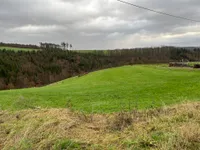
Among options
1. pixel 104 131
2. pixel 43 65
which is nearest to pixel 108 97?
pixel 104 131

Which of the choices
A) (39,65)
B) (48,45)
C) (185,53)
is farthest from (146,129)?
(185,53)

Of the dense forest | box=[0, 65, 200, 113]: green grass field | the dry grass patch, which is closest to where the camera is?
the dry grass patch

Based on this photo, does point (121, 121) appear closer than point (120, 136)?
No

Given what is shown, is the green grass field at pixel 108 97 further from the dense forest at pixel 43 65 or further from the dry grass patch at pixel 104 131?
the dense forest at pixel 43 65

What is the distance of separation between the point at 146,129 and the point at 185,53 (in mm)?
120665

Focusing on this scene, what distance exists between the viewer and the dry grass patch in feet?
13.7

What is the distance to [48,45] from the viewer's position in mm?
113875

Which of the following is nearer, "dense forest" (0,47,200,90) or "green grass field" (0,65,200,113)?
"green grass field" (0,65,200,113)

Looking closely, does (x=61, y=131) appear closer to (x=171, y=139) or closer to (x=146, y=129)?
(x=146, y=129)

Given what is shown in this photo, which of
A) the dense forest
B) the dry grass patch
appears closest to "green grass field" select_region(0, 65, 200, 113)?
the dry grass patch

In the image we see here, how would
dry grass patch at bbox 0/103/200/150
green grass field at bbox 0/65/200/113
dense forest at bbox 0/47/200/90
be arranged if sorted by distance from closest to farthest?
dry grass patch at bbox 0/103/200/150 → green grass field at bbox 0/65/200/113 → dense forest at bbox 0/47/200/90

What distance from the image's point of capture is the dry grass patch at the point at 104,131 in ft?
13.7

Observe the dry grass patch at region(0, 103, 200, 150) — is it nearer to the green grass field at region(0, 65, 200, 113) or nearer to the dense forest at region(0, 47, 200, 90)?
the green grass field at region(0, 65, 200, 113)

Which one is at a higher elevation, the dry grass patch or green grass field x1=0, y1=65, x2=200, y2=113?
the dry grass patch
